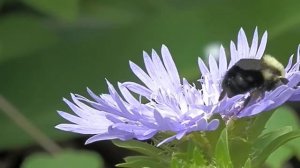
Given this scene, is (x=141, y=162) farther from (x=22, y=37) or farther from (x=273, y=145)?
(x=22, y=37)

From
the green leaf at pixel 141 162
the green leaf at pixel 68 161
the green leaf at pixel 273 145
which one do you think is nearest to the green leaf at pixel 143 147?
the green leaf at pixel 141 162

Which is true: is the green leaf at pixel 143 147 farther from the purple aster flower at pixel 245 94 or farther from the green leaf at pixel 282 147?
the green leaf at pixel 282 147

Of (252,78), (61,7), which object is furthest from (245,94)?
(61,7)

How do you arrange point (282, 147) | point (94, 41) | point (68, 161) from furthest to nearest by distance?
point (94, 41) < point (68, 161) < point (282, 147)

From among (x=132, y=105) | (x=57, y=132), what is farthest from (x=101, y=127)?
(x=57, y=132)

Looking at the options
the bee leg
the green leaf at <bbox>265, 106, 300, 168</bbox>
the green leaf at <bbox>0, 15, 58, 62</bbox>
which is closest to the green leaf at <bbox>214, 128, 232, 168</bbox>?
the bee leg

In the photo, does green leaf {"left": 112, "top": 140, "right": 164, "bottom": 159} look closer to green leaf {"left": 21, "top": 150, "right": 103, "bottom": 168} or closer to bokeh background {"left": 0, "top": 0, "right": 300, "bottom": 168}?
green leaf {"left": 21, "top": 150, "right": 103, "bottom": 168}

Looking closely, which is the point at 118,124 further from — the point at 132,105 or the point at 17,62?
the point at 17,62
